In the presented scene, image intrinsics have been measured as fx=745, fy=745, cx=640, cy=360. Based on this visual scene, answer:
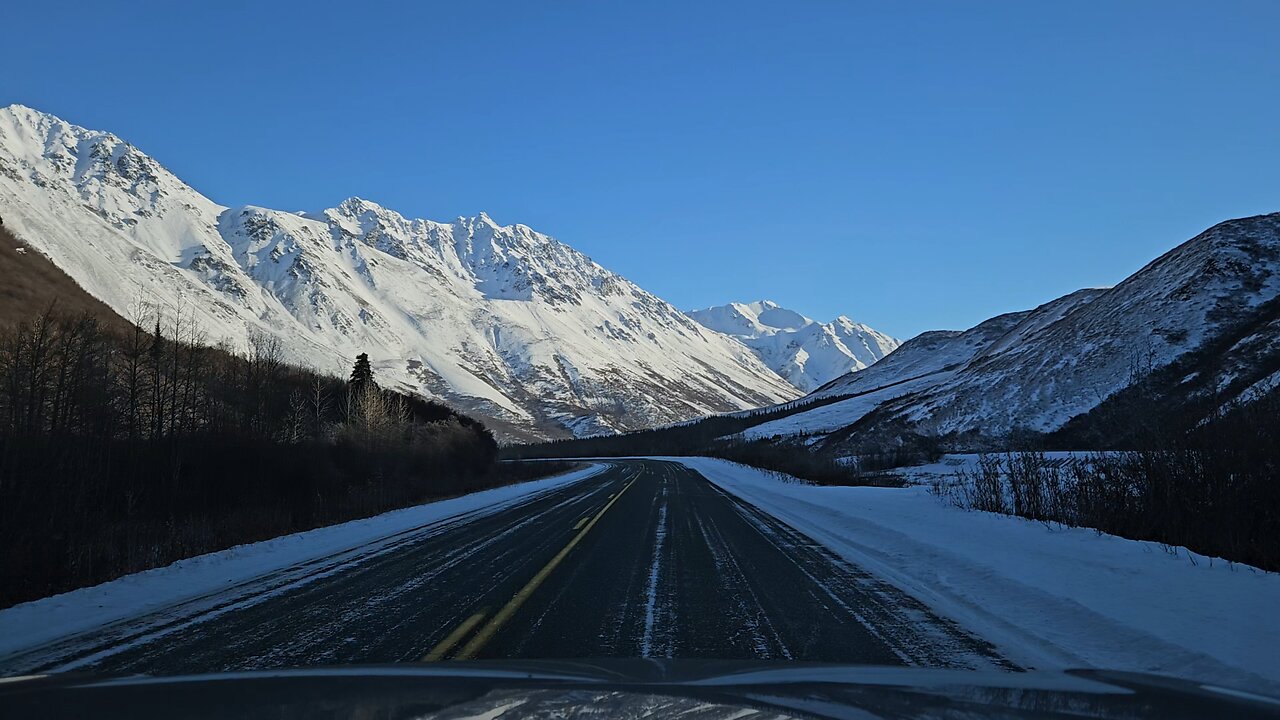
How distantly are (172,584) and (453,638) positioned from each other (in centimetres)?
532

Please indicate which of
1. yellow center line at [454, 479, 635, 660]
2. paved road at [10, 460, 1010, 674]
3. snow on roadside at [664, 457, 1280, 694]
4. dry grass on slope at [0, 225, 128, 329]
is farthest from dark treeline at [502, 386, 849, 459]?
paved road at [10, 460, 1010, 674]

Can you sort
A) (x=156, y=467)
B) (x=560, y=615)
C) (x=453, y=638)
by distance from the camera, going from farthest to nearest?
1. (x=156, y=467)
2. (x=560, y=615)
3. (x=453, y=638)

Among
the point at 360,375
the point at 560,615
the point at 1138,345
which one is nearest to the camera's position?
the point at 560,615

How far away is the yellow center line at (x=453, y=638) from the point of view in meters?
5.60

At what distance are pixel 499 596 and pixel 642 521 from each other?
8.65 meters

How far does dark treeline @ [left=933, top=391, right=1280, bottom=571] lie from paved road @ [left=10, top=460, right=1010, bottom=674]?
13.5 feet

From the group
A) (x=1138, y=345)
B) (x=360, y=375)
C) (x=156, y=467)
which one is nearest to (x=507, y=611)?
(x=156, y=467)

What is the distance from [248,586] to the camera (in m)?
9.05

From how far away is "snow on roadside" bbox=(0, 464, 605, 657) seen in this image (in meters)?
7.02

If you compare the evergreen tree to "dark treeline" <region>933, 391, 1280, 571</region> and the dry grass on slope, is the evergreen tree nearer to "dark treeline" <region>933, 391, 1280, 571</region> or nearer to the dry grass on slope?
the dry grass on slope

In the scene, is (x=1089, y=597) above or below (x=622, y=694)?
below

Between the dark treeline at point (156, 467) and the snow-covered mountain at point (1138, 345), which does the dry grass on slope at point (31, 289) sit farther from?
the snow-covered mountain at point (1138, 345)

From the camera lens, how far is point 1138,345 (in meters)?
48.7

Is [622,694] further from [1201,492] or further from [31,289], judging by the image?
[31,289]
